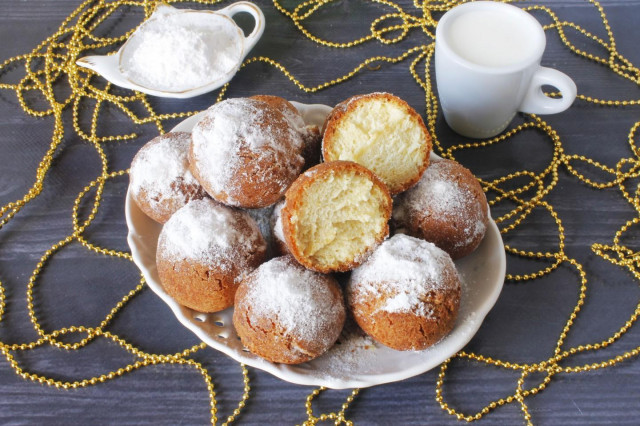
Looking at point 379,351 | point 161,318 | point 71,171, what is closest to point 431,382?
point 379,351

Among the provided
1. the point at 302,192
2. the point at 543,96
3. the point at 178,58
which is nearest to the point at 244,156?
the point at 302,192

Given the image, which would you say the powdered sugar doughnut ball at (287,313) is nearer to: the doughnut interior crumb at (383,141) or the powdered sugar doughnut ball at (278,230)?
the powdered sugar doughnut ball at (278,230)

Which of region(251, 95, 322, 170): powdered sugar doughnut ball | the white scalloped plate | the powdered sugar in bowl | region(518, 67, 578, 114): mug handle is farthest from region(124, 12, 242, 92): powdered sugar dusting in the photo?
region(518, 67, 578, 114): mug handle

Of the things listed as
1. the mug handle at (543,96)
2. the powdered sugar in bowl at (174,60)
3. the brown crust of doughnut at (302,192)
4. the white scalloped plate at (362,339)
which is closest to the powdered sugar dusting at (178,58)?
the powdered sugar in bowl at (174,60)

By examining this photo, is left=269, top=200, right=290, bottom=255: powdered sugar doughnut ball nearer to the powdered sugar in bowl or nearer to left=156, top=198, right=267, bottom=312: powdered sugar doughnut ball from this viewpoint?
left=156, top=198, right=267, bottom=312: powdered sugar doughnut ball

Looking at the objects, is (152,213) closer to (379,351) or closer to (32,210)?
(32,210)

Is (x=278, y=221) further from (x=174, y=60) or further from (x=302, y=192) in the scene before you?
(x=174, y=60)
